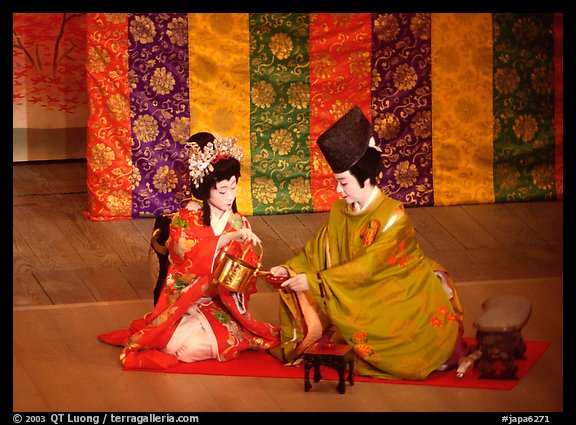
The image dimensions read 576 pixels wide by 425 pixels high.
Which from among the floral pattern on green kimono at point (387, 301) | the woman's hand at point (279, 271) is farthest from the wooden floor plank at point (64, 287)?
the floral pattern on green kimono at point (387, 301)

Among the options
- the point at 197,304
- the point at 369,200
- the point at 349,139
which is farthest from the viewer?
the point at 197,304

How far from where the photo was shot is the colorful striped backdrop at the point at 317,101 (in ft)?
25.0

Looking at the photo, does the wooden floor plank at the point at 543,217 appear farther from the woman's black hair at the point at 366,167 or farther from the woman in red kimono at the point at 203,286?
the woman in red kimono at the point at 203,286

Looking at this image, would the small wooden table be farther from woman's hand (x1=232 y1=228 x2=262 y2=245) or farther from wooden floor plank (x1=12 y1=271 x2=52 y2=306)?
wooden floor plank (x1=12 y1=271 x2=52 y2=306)

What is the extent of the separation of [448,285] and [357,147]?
73 centimetres

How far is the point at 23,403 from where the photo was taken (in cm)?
524

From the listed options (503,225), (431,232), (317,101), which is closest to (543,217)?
(503,225)

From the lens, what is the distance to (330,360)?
17.4 ft

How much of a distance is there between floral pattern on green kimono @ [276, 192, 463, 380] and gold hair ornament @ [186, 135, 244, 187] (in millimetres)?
592

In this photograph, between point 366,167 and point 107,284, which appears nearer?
point 366,167

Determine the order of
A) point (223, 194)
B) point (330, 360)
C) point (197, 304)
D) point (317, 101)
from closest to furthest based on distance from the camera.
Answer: point (330, 360) < point (223, 194) < point (197, 304) < point (317, 101)

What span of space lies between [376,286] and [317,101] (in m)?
2.53

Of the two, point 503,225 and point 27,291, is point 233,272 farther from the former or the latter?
point 503,225

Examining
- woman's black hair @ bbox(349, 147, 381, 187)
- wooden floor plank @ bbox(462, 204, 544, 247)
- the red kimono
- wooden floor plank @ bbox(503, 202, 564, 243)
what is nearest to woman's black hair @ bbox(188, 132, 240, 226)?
the red kimono
